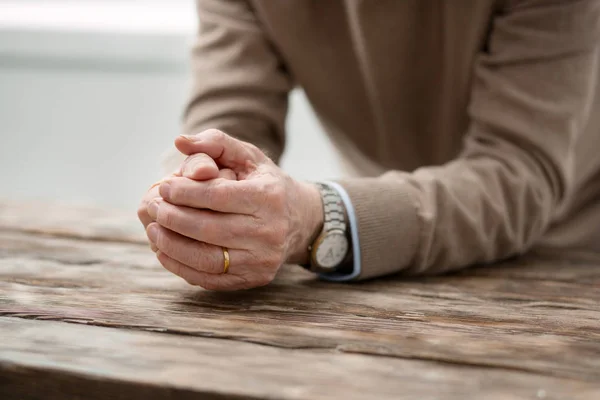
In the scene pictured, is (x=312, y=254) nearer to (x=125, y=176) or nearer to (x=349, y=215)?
(x=349, y=215)

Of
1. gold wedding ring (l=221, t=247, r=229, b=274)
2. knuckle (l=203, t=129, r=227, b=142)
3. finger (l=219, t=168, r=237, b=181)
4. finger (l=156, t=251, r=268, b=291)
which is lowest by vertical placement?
finger (l=156, t=251, r=268, b=291)

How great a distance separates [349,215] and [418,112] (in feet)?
1.35

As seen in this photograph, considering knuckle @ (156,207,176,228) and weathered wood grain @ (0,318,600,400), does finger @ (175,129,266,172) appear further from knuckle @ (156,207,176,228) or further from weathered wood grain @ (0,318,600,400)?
weathered wood grain @ (0,318,600,400)

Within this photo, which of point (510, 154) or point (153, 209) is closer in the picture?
point (153, 209)

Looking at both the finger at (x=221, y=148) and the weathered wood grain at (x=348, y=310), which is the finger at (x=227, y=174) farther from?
the weathered wood grain at (x=348, y=310)

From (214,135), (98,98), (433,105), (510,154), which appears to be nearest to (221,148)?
(214,135)

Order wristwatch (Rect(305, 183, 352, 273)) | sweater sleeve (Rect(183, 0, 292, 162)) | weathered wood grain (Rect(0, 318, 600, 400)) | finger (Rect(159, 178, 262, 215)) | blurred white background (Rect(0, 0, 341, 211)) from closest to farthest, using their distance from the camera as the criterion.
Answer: weathered wood grain (Rect(0, 318, 600, 400)) → finger (Rect(159, 178, 262, 215)) → wristwatch (Rect(305, 183, 352, 273)) → sweater sleeve (Rect(183, 0, 292, 162)) → blurred white background (Rect(0, 0, 341, 211))

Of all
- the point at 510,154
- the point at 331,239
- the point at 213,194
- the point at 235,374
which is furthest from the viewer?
the point at 510,154

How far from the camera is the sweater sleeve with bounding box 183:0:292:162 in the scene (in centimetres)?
103

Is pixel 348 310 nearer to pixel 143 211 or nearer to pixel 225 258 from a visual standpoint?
pixel 225 258

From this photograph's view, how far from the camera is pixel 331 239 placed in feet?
2.50

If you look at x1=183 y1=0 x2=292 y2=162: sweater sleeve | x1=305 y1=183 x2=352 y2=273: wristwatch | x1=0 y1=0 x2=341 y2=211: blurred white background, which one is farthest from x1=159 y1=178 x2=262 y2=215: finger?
x1=0 y1=0 x2=341 y2=211: blurred white background

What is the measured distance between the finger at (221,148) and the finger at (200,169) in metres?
0.02

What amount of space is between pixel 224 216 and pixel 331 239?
151mm
